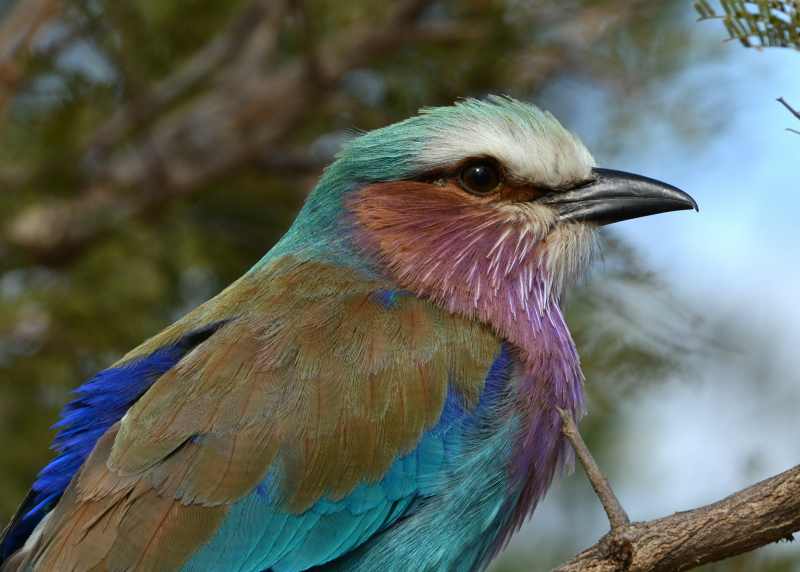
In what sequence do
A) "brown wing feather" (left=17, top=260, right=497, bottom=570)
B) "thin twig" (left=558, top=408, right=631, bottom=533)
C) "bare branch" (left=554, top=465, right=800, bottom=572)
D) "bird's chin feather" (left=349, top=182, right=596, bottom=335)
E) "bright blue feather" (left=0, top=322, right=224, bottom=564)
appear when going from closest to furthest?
1. "bare branch" (left=554, top=465, right=800, bottom=572)
2. "thin twig" (left=558, top=408, right=631, bottom=533)
3. "brown wing feather" (left=17, top=260, right=497, bottom=570)
4. "bright blue feather" (left=0, top=322, right=224, bottom=564)
5. "bird's chin feather" (left=349, top=182, right=596, bottom=335)

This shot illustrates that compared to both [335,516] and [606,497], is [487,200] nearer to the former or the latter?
[335,516]

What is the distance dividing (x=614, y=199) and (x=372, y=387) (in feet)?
4.36

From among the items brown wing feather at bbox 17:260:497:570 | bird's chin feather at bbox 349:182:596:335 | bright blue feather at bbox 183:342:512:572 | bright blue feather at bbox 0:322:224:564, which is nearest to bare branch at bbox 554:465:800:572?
bright blue feather at bbox 183:342:512:572

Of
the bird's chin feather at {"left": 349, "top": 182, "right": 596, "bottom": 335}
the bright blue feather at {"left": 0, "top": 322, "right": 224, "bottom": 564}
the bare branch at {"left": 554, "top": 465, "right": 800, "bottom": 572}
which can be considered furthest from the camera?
the bird's chin feather at {"left": 349, "top": 182, "right": 596, "bottom": 335}

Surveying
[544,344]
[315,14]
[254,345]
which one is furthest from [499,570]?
[315,14]

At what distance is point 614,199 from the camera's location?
5.12m

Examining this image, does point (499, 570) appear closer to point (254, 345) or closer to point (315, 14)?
point (254, 345)

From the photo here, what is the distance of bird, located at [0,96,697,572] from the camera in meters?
4.33

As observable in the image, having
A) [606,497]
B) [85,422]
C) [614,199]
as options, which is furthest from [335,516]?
[614,199]

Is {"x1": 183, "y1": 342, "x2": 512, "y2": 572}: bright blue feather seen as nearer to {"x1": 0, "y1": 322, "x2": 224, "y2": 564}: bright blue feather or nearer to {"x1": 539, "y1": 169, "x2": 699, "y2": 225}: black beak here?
{"x1": 0, "y1": 322, "x2": 224, "y2": 564}: bright blue feather

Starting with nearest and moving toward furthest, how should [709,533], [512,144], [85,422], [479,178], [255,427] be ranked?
[709,533] → [255,427] → [85,422] → [512,144] → [479,178]

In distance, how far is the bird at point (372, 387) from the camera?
4.33 metres

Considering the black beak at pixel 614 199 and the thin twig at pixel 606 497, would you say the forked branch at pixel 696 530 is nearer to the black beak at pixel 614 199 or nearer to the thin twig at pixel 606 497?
the thin twig at pixel 606 497

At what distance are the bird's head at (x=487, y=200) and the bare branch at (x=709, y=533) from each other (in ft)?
5.25
